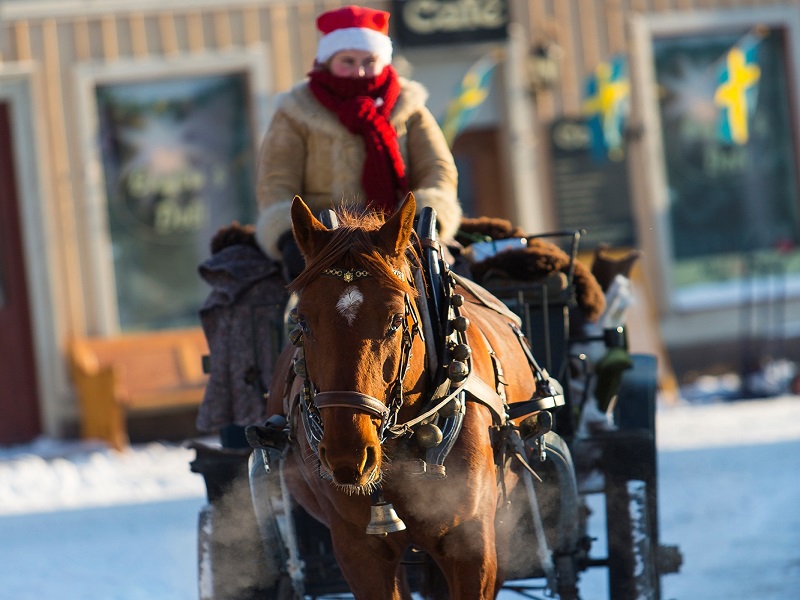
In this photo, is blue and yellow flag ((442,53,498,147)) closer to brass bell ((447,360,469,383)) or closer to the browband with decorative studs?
brass bell ((447,360,469,383))

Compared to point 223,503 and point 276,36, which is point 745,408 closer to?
point 276,36

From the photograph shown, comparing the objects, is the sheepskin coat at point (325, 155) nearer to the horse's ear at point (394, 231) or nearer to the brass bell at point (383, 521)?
the horse's ear at point (394, 231)

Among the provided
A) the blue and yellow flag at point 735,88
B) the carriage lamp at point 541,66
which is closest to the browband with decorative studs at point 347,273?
the carriage lamp at point 541,66

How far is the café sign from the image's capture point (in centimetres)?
1121

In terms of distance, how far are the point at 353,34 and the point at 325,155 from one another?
463 mm

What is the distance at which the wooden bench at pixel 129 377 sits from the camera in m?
10.5

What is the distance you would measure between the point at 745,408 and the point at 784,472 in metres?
2.97

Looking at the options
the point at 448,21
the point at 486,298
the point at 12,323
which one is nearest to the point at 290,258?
the point at 486,298

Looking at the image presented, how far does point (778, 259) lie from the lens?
12.1m

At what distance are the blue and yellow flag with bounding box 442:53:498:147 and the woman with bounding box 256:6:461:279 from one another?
587 cm

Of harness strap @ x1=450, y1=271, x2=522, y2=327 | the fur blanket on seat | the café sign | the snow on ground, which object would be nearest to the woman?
the fur blanket on seat

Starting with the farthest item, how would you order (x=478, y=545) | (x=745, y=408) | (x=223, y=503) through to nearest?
(x=745, y=408) → (x=223, y=503) → (x=478, y=545)

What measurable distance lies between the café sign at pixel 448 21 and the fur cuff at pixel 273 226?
260 inches

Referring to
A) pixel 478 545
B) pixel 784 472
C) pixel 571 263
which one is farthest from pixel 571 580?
pixel 784 472
